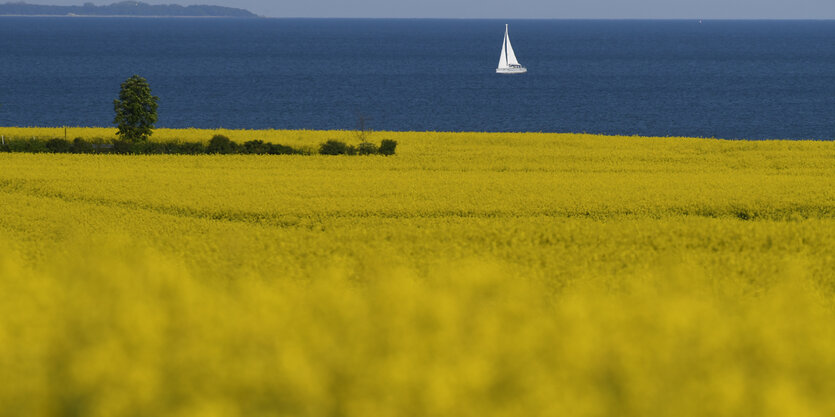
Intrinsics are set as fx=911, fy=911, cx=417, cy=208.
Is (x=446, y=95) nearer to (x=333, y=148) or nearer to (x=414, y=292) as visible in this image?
(x=333, y=148)

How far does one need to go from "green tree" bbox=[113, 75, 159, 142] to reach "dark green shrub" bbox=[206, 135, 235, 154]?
3901 mm

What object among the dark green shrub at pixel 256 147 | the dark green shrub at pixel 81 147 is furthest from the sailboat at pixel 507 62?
the dark green shrub at pixel 81 147

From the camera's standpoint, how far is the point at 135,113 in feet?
158

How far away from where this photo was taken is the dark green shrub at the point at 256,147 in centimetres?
4588

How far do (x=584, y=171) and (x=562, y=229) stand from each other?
663 inches

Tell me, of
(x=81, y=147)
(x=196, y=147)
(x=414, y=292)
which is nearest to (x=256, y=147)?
(x=196, y=147)

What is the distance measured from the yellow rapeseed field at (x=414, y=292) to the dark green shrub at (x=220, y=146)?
7.01m

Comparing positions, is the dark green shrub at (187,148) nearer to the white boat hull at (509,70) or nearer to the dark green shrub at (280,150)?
the dark green shrub at (280,150)

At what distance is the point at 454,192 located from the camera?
107ft

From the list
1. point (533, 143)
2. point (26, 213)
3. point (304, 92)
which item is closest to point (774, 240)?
point (26, 213)

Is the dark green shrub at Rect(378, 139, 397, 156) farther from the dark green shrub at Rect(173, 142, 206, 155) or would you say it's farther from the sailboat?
the sailboat

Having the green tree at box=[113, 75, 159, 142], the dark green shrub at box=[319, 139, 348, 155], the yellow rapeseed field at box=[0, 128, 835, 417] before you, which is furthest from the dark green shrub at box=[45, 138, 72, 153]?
the dark green shrub at box=[319, 139, 348, 155]

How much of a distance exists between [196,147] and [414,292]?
36.1 m

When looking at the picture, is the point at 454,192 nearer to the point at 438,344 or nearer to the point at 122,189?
the point at 122,189
